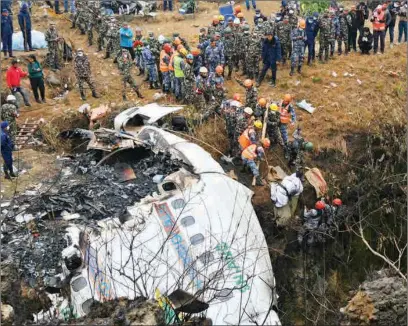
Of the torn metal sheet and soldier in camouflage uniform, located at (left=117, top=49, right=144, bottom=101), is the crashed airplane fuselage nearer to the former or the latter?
the torn metal sheet

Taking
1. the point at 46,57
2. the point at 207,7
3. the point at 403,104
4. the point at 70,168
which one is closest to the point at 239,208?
the point at 70,168

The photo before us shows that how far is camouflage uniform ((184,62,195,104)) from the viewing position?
1536 centimetres

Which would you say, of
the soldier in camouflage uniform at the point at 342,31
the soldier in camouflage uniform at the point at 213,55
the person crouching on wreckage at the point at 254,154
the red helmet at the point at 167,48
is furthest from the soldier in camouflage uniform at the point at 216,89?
the soldier in camouflage uniform at the point at 342,31

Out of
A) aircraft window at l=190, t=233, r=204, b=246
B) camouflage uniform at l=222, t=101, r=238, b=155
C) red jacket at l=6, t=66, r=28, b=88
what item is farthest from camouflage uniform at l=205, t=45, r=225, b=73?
aircraft window at l=190, t=233, r=204, b=246

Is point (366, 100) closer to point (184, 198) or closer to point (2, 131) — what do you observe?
point (184, 198)

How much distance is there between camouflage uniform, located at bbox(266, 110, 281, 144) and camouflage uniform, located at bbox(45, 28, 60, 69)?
7.77 meters

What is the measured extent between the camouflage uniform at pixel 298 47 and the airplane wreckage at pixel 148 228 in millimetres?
6156

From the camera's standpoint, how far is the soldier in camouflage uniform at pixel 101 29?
1913 centimetres

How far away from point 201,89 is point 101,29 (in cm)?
588

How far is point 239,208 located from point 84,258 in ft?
9.84

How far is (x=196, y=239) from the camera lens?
9.76 metres

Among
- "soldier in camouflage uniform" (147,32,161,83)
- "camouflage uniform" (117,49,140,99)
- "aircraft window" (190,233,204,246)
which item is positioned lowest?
"aircraft window" (190,233,204,246)

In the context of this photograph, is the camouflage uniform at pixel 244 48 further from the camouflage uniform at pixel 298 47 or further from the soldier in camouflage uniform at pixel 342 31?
the soldier in camouflage uniform at pixel 342 31

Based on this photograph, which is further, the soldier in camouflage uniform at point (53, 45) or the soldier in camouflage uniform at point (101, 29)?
the soldier in camouflage uniform at point (101, 29)
